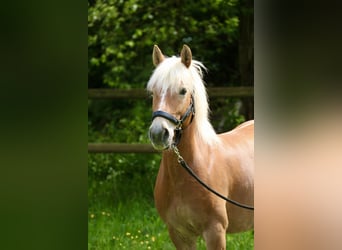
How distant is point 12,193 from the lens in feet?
2.58

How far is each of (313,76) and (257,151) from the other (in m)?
0.12

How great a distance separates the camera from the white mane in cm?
178

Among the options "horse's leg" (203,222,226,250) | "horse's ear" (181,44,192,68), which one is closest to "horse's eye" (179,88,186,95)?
"horse's ear" (181,44,192,68)

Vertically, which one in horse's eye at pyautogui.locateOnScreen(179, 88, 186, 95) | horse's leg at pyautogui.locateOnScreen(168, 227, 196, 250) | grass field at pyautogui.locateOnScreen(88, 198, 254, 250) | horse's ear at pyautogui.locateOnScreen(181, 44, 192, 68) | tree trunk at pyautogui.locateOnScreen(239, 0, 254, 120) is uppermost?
tree trunk at pyautogui.locateOnScreen(239, 0, 254, 120)

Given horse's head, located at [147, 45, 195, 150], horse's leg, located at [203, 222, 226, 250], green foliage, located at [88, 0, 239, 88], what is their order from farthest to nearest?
1. green foliage, located at [88, 0, 239, 88]
2. horse's leg, located at [203, 222, 226, 250]
3. horse's head, located at [147, 45, 195, 150]

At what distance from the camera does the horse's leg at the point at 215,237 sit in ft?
6.07

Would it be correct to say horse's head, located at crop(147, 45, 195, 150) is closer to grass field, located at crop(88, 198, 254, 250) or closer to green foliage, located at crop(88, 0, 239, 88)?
grass field, located at crop(88, 198, 254, 250)

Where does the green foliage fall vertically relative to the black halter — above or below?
above

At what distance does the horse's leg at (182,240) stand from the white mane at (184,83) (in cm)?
34

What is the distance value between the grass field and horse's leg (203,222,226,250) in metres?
0.79

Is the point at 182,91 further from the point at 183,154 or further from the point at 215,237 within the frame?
the point at 215,237

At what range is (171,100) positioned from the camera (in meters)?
1.78

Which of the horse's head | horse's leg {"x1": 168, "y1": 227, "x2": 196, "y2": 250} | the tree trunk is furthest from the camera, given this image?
the tree trunk

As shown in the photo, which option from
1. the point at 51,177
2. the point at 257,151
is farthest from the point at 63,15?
the point at 257,151
